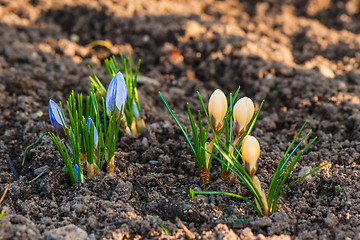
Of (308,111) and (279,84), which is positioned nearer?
(308,111)

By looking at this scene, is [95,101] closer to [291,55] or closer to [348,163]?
[348,163]

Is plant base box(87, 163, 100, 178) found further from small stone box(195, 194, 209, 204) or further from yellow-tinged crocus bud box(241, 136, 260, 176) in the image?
yellow-tinged crocus bud box(241, 136, 260, 176)

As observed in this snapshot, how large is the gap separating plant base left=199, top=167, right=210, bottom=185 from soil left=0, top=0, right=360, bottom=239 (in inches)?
1.3

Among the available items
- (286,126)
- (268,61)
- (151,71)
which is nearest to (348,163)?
(286,126)

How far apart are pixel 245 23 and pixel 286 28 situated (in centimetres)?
35

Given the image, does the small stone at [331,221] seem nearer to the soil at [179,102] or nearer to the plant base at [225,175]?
the soil at [179,102]

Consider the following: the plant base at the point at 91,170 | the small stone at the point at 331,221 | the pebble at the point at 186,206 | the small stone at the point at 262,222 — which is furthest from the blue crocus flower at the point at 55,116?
the small stone at the point at 331,221

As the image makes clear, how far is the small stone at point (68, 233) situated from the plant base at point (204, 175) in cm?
58

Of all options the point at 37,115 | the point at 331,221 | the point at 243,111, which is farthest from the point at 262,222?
the point at 37,115

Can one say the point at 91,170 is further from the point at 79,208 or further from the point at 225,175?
the point at 225,175

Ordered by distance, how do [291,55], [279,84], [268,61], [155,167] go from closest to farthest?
[155,167] < [279,84] < [268,61] < [291,55]

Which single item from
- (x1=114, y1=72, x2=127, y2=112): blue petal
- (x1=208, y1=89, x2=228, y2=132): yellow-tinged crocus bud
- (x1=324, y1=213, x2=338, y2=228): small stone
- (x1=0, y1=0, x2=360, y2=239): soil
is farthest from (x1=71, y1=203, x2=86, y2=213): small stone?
(x1=324, y1=213, x2=338, y2=228): small stone

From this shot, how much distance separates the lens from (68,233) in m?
1.55

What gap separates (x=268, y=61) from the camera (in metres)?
2.87
